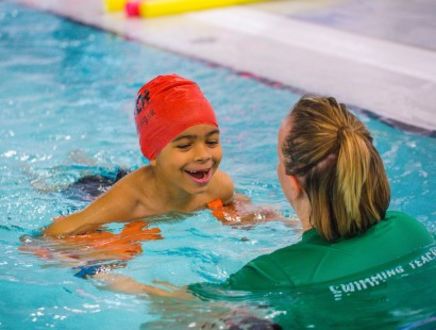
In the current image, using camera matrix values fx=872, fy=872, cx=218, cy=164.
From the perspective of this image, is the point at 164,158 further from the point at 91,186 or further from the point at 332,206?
the point at 332,206

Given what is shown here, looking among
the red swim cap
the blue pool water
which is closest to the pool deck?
the blue pool water

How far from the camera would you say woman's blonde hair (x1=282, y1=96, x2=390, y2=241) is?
8.96 feet

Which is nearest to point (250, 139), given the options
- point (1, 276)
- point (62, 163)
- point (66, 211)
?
point (62, 163)

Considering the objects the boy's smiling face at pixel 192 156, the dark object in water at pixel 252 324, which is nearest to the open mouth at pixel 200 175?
the boy's smiling face at pixel 192 156

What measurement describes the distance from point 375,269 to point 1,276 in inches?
67.4

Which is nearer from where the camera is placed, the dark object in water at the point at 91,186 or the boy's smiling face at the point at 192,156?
the boy's smiling face at the point at 192,156

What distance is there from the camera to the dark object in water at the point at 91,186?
4695 millimetres

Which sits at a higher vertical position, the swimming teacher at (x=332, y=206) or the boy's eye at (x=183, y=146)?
the swimming teacher at (x=332, y=206)

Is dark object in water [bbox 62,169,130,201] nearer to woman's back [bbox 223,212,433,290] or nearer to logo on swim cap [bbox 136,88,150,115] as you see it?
logo on swim cap [bbox 136,88,150,115]

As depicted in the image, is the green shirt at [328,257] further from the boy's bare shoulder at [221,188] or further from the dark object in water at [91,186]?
the dark object in water at [91,186]

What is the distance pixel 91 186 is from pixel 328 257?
2.31 meters

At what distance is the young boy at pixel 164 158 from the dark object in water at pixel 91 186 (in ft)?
1.85

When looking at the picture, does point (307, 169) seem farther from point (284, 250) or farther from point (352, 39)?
point (352, 39)

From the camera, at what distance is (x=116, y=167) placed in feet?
16.7
